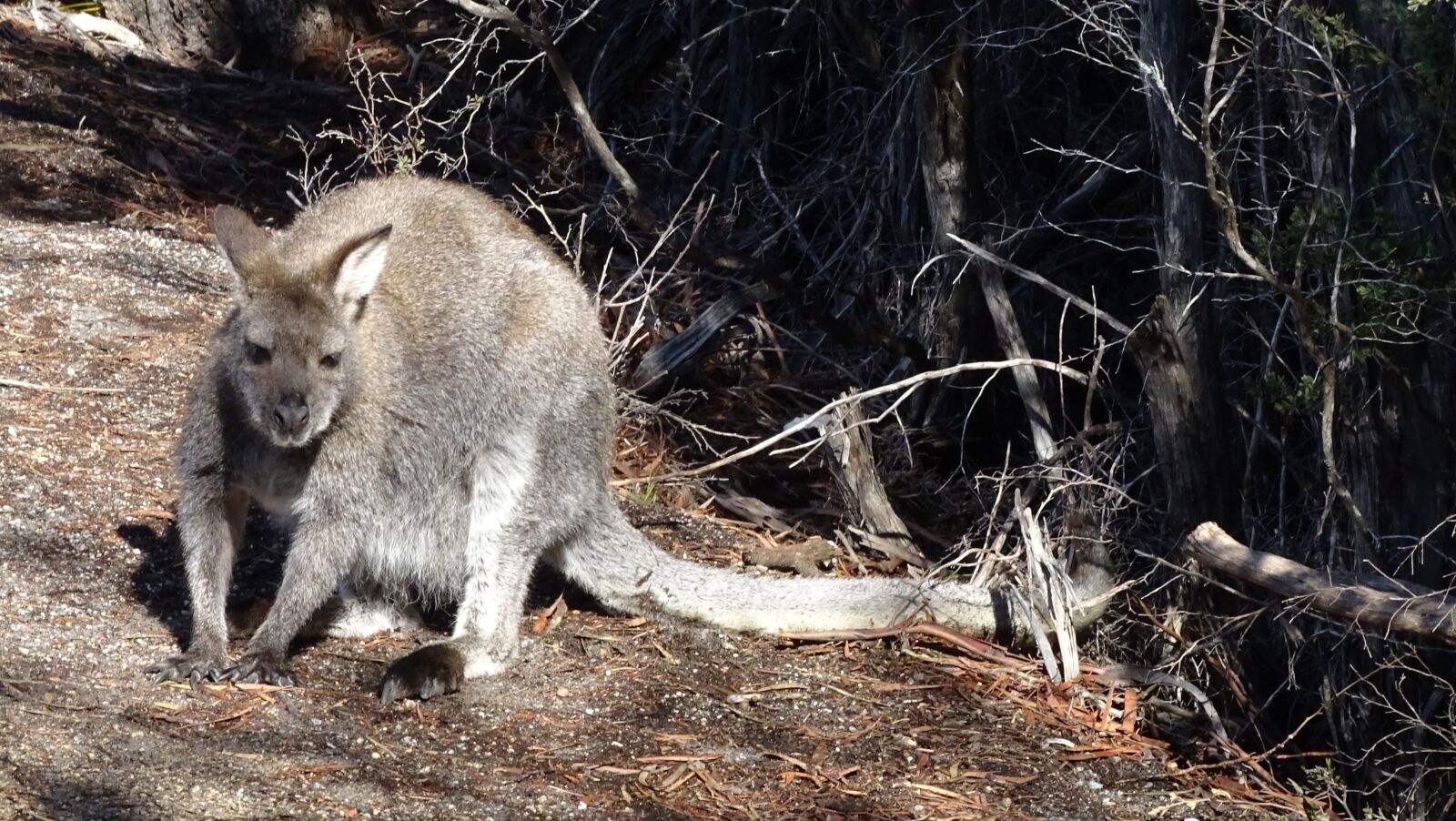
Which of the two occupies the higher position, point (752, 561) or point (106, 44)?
point (106, 44)

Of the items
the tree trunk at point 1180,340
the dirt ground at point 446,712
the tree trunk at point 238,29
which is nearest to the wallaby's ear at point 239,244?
the dirt ground at point 446,712

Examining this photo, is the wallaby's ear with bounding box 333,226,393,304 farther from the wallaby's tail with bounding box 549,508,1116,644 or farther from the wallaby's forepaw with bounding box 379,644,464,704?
the wallaby's tail with bounding box 549,508,1116,644

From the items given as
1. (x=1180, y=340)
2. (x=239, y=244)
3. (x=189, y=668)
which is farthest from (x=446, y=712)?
(x=1180, y=340)

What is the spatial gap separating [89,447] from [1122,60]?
4308mm

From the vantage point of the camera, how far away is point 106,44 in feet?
33.4

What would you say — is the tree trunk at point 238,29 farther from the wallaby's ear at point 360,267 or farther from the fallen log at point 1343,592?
the fallen log at point 1343,592

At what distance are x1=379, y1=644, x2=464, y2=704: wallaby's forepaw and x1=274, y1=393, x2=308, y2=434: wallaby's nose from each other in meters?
0.84

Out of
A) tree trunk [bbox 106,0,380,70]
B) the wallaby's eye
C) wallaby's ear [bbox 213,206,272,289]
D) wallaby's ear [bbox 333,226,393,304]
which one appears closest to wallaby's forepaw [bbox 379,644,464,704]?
the wallaby's eye

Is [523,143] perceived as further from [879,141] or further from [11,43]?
[11,43]

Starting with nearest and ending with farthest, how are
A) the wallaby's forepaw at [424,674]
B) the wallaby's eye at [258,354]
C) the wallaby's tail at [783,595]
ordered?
the wallaby's eye at [258,354], the wallaby's forepaw at [424,674], the wallaby's tail at [783,595]

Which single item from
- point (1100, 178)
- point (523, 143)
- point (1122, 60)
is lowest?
point (523, 143)

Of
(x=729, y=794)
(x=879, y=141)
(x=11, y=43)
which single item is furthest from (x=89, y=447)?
(x=11, y=43)

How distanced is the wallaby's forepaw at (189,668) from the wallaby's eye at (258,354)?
34.7 inches

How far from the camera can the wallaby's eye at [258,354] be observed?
446 cm
